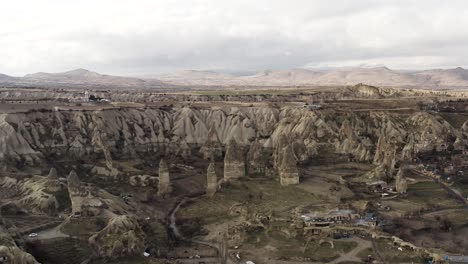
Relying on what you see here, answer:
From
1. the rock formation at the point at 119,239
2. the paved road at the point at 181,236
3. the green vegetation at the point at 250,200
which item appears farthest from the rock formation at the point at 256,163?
the rock formation at the point at 119,239

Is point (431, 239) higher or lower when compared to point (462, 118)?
lower

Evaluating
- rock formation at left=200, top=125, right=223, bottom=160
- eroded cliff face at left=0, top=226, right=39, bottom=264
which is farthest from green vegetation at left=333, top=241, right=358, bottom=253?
rock formation at left=200, top=125, right=223, bottom=160

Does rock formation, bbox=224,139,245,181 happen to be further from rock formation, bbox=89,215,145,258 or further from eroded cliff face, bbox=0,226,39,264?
eroded cliff face, bbox=0,226,39,264

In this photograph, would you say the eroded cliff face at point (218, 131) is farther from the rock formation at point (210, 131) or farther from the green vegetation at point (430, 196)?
the green vegetation at point (430, 196)

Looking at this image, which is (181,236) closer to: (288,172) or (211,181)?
(211,181)

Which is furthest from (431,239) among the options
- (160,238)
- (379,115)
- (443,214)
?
(379,115)

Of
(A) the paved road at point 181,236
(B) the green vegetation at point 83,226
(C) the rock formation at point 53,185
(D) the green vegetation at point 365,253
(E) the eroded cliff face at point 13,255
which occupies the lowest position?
(A) the paved road at point 181,236

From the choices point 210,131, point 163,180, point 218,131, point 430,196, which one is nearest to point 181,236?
point 163,180

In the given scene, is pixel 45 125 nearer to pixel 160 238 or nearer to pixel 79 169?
pixel 79 169
